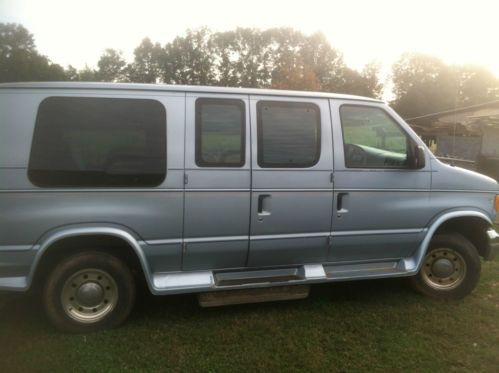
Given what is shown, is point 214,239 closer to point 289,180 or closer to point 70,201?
point 289,180

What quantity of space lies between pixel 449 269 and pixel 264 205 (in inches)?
90.0

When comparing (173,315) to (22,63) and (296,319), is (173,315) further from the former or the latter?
(22,63)

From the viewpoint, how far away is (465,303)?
4617mm

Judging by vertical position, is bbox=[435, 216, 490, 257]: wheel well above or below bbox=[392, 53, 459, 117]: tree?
below

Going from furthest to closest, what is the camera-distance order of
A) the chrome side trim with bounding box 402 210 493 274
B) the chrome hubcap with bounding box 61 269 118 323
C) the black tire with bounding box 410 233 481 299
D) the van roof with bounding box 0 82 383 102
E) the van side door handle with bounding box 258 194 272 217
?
the black tire with bounding box 410 233 481 299
the chrome side trim with bounding box 402 210 493 274
the van side door handle with bounding box 258 194 272 217
the chrome hubcap with bounding box 61 269 118 323
the van roof with bounding box 0 82 383 102

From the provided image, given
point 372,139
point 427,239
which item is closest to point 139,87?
point 372,139

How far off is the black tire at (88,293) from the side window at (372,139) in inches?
94.8

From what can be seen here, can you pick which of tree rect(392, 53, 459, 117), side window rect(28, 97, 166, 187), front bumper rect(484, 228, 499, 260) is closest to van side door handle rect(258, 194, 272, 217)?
side window rect(28, 97, 166, 187)

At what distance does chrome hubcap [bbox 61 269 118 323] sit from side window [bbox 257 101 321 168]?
175cm

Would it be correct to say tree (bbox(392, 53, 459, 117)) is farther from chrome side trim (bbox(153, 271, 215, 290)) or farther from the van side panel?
the van side panel

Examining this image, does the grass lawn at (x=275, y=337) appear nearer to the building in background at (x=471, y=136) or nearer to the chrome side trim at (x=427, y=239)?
the chrome side trim at (x=427, y=239)

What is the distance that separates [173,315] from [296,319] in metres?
1.19

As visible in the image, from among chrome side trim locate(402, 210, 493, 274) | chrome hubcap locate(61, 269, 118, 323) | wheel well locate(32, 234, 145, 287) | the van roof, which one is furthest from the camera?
chrome side trim locate(402, 210, 493, 274)

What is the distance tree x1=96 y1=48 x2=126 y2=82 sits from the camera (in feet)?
259
